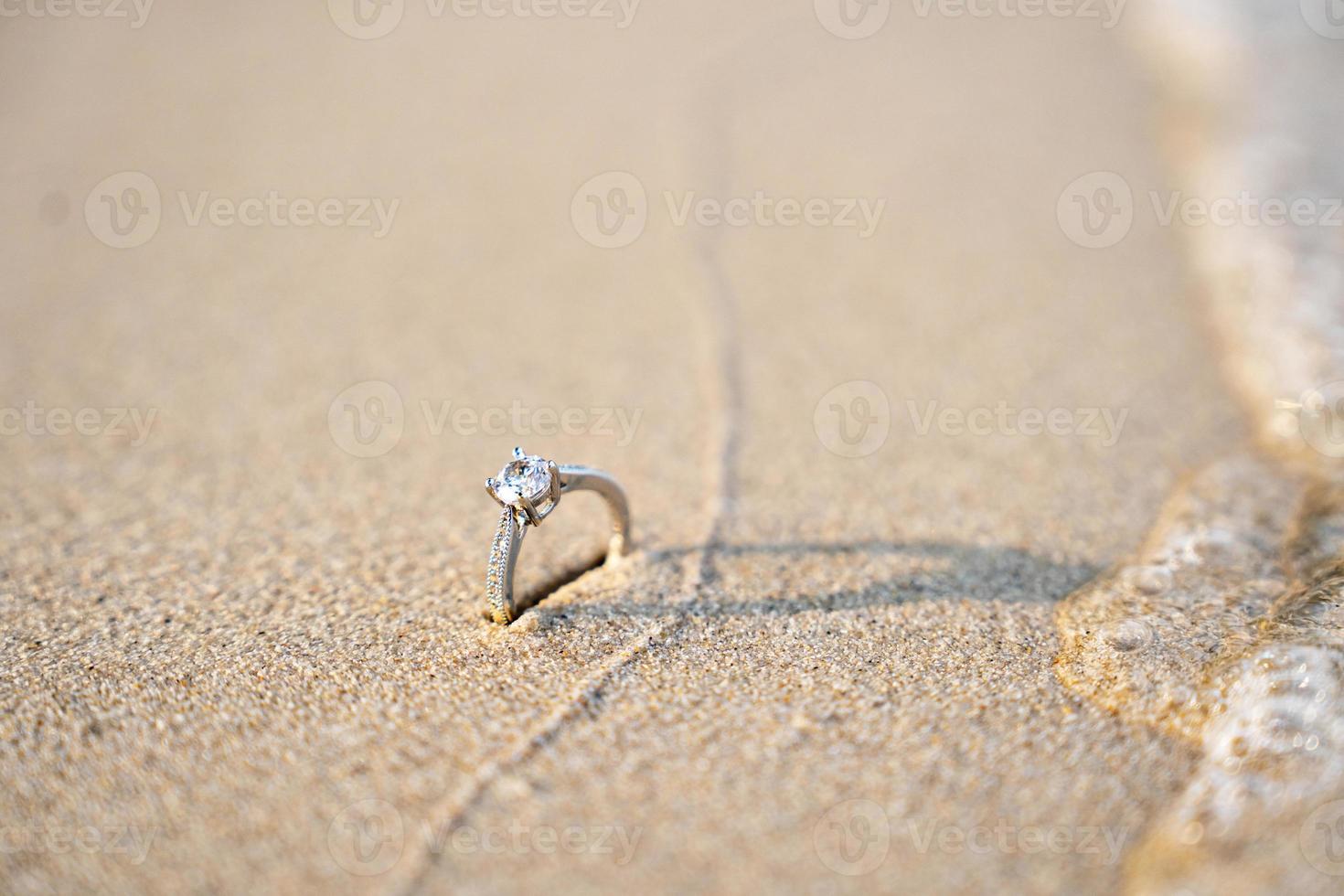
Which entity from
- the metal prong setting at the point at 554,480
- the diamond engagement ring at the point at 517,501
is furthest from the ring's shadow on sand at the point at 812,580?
the metal prong setting at the point at 554,480

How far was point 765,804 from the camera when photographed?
160 centimetres

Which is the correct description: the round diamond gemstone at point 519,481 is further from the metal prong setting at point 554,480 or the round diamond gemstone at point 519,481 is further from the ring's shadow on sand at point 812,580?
the ring's shadow on sand at point 812,580

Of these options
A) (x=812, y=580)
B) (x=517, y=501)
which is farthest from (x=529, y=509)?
(x=812, y=580)

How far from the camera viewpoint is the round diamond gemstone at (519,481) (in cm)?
185

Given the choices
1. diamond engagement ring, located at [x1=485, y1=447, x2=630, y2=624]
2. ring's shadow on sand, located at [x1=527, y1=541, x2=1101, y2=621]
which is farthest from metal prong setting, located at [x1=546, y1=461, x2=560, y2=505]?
ring's shadow on sand, located at [x1=527, y1=541, x2=1101, y2=621]

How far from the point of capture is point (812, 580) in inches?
88.6

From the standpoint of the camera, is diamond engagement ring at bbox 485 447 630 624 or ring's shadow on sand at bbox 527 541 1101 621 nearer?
diamond engagement ring at bbox 485 447 630 624

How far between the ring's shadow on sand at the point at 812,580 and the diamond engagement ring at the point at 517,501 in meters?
0.15

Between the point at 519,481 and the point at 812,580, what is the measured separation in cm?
77

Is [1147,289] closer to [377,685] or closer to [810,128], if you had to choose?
[810,128]

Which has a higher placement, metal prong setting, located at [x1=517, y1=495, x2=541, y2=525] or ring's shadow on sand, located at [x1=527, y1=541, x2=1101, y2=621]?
metal prong setting, located at [x1=517, y1=495, x2=541, y2=525]

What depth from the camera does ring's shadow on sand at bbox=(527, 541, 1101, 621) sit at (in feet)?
6.98

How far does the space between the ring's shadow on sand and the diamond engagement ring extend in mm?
153

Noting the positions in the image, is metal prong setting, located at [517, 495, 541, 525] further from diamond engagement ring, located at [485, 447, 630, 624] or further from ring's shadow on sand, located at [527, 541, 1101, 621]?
ring's shadow on sand, located at [527, 541, 1101, 621]
